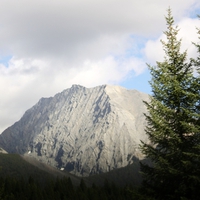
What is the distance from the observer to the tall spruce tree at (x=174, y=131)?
18688 millimetres

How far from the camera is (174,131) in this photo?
20.4 metres

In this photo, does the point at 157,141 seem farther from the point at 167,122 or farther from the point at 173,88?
the point at 173,88

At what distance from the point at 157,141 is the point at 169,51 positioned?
694 cm

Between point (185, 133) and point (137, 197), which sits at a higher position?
point (185, 133)

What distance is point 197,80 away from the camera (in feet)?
65.4

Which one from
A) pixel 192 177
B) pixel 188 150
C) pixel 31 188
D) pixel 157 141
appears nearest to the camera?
pixel 192 177

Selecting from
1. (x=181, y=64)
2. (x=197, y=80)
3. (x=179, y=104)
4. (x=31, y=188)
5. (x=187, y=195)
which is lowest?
(x=31, y=188)

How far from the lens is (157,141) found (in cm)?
2072

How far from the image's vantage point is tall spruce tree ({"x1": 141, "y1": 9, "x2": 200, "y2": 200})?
18688 mm

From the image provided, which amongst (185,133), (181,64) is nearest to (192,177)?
(185,133)

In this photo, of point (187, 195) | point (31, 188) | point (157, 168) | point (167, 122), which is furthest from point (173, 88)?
point (31, 188)

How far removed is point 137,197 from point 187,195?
11.3 ft

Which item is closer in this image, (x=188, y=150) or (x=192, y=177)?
(x=192, y=177)

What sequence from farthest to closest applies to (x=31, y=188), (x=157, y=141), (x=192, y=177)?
(x=31, y=188) < (x=157, y=141) < (x=192, y=177)
